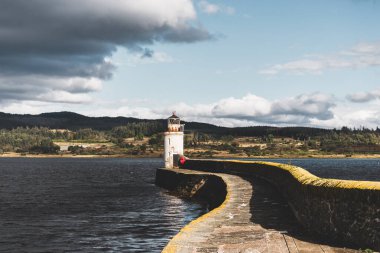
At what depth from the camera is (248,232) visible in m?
15.8

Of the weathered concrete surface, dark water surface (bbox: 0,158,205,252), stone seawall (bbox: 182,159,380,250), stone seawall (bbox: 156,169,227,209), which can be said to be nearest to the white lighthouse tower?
stone seawall (bbox: 156,169,227,209)

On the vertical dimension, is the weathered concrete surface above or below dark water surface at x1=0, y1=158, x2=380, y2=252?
above

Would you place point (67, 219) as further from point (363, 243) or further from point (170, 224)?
point (363, 243)

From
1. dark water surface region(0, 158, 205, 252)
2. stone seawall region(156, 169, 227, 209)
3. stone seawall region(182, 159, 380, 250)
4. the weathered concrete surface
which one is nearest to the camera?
stone seawall region(182, 159, 380, 250)

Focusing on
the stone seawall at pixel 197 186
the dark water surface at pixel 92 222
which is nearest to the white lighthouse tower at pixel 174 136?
the stone seawall at pixel 197 186

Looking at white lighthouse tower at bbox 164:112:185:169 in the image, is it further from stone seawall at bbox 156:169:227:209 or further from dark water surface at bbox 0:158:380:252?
dark water surface at bbox 0:158:380:252

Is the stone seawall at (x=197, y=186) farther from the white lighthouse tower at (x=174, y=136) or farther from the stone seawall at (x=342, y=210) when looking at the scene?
the stone seawall at (x=342, y=210)

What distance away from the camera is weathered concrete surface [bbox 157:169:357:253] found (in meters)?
13.2

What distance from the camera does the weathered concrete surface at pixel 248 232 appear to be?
521 inches

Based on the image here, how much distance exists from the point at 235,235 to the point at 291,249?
2.53 meters

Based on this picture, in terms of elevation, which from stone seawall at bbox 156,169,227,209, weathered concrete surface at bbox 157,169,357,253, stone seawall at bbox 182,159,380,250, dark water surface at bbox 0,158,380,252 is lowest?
dark water surface at bbox 0,158,380,252

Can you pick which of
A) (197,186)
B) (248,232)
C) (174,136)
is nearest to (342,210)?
(248,232)

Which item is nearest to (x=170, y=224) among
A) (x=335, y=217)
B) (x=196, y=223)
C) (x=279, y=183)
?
(x=279, y=183)

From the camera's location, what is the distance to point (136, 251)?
2292cm
